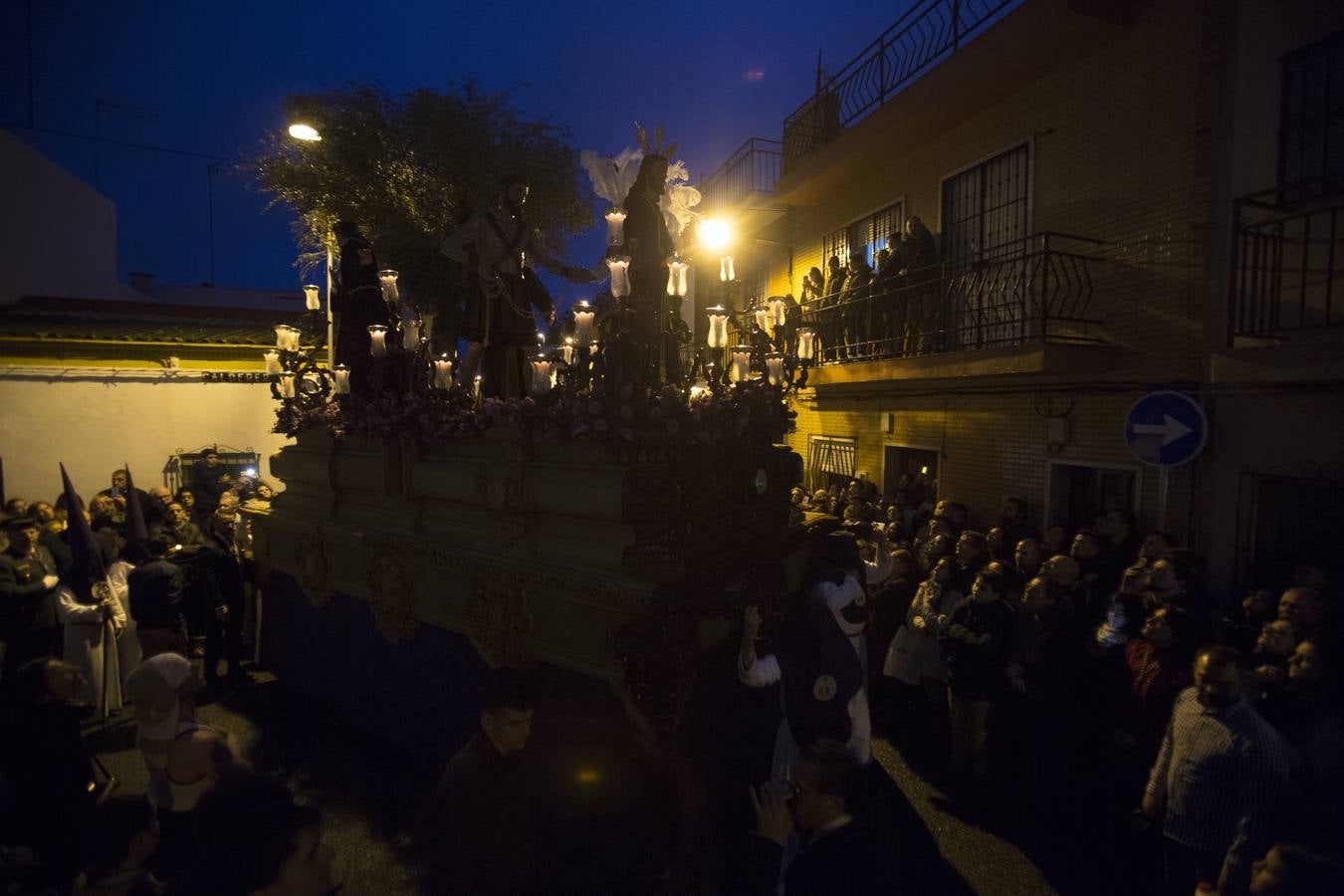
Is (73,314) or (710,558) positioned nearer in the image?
(710,558)

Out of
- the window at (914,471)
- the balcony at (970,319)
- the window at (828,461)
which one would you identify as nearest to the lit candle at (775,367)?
the balcony at (970,319)

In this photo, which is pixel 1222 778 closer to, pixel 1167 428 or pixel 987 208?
pixel 1167 428

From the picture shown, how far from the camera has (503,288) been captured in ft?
21.8

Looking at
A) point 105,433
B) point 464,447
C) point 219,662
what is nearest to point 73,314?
point 105,433

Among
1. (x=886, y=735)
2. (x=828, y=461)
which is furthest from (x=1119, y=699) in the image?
(x=828, y=461)

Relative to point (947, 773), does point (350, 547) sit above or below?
above

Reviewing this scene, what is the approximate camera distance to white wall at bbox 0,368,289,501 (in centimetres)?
1355

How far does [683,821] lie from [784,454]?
2.56 metres

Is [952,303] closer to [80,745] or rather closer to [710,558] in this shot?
[710,558]

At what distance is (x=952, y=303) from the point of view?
1125 cm

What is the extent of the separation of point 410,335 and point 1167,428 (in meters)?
6.96

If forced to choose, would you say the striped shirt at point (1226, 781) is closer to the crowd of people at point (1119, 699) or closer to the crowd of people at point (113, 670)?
the crowd of people at point (1119, 699)

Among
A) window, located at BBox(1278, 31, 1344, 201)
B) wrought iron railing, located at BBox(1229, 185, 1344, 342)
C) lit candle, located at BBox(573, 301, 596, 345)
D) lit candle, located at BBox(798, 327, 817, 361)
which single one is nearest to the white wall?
lit candle, located at BBox(573, 301, 596, 345)

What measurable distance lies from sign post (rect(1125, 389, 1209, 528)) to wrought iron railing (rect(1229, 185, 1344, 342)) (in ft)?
3.55
